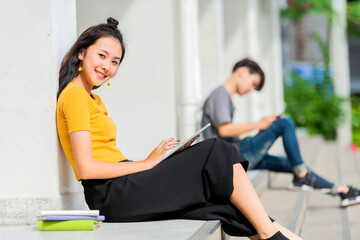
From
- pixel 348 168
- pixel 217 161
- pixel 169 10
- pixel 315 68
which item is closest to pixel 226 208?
pixel 217 161

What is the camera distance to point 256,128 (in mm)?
5125

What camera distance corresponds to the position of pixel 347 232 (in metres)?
4.27

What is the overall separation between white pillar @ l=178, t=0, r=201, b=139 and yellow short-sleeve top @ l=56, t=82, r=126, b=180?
2.79 m

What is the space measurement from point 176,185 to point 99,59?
68 centimetres

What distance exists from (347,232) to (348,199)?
0.76 meters

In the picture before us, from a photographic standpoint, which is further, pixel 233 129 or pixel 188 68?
pixel 188 68

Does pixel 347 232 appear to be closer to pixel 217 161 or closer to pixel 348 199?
pixel 348 199

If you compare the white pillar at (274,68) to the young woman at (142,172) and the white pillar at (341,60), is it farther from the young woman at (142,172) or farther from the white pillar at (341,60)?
the young woman at (142,172)

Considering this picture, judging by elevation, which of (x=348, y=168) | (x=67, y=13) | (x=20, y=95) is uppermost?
(x=67, y=13)

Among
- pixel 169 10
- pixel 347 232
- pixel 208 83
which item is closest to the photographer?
pixel 347 232

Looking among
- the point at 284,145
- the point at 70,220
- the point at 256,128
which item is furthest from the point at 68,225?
the point at 284,145

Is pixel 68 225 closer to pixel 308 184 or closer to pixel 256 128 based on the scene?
pixel 256 128

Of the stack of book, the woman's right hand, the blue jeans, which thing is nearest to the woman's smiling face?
the woman's right hand

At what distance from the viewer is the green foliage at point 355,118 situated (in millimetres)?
14039
